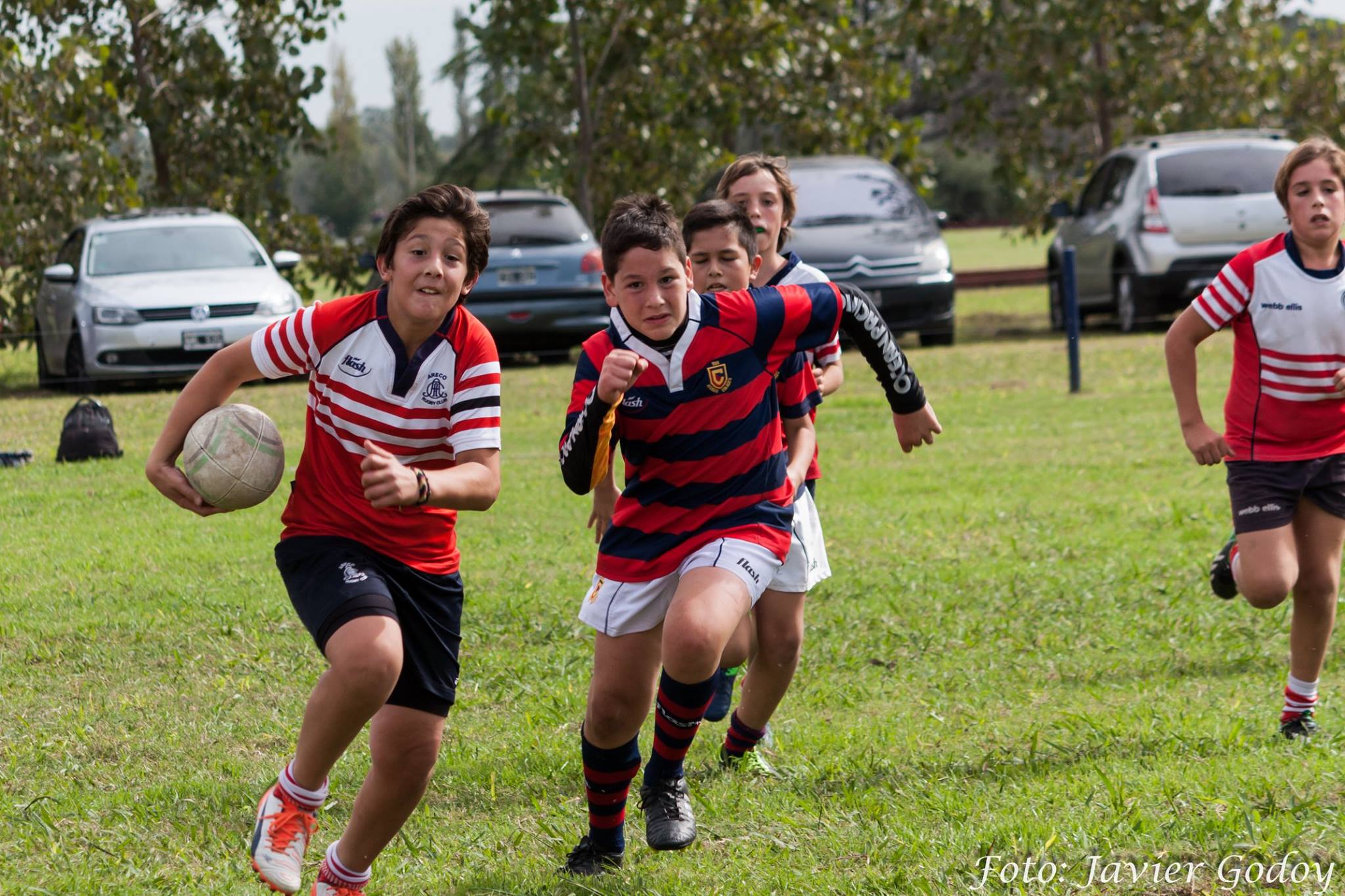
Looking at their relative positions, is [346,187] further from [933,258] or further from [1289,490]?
[1289,490]

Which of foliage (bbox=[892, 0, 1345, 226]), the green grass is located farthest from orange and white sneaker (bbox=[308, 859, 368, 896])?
the green grass

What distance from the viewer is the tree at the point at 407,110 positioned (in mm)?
87250

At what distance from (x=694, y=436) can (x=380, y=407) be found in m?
0.81

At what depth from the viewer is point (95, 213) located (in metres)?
17.3

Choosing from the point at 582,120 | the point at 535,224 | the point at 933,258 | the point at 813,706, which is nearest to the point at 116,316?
the point at 535,224

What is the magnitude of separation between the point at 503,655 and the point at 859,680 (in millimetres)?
1357

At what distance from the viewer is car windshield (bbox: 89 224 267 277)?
15.0m

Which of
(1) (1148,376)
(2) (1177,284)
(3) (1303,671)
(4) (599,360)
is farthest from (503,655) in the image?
(2) (1177,284)

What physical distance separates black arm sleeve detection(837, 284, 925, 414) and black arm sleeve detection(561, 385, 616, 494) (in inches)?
31.2

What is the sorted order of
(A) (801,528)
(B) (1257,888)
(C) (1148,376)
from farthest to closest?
(C) (1148,376)
(A) (801,528)
(B) (1257,888)

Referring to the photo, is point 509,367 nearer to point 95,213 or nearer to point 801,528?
point 95,213

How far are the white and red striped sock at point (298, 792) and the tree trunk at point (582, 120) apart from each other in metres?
16.2

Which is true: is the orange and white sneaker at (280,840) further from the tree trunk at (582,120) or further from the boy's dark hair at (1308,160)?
the tree trunk at (582,120)

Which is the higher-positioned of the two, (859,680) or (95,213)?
(95,213)
